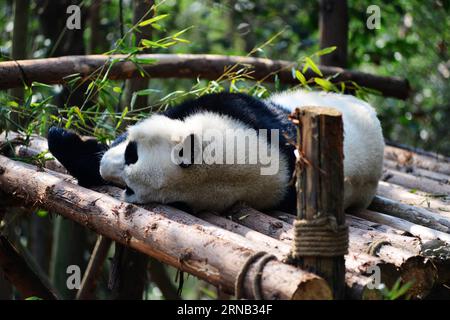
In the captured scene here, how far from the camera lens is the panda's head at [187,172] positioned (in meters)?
2.39

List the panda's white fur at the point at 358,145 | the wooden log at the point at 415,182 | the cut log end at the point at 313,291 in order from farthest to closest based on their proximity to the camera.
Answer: the wooden log at the point at 415,182, the panda's white fur at the point at 358,145, the cut log end at the point at 313,291

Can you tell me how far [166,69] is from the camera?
11.9 ft

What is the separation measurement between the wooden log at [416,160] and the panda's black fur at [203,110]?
1.41m

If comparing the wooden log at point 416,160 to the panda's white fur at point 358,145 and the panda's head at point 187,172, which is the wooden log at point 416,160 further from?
the panda's head at point 187,172

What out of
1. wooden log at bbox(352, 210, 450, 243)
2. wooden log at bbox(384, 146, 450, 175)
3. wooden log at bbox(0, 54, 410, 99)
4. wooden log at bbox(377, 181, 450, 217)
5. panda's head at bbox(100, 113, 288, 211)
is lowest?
wooden log at bbox(352, 210, 450, 243)

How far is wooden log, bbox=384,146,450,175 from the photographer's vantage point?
12.5ft

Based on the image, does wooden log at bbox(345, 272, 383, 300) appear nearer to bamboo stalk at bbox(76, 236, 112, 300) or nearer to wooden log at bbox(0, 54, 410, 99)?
wooden log at bbox(0, 54, 410, 99)

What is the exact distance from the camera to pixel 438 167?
3820mm

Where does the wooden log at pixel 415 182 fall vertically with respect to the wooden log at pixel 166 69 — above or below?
below

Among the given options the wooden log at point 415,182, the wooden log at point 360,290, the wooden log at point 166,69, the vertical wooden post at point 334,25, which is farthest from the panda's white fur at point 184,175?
the vertical wooden post at point 334,25

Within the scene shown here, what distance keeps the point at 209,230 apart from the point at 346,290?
466mm

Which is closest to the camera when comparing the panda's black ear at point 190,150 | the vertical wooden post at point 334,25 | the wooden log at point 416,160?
the panda's black ear at point 190,150

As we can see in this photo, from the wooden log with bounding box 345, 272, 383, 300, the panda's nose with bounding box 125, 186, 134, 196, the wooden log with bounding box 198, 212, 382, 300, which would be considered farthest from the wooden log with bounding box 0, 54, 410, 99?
the wooden log with bounding box 345, 272, 383, 300

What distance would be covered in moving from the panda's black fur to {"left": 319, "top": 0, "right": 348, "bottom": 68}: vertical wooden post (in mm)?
1760
